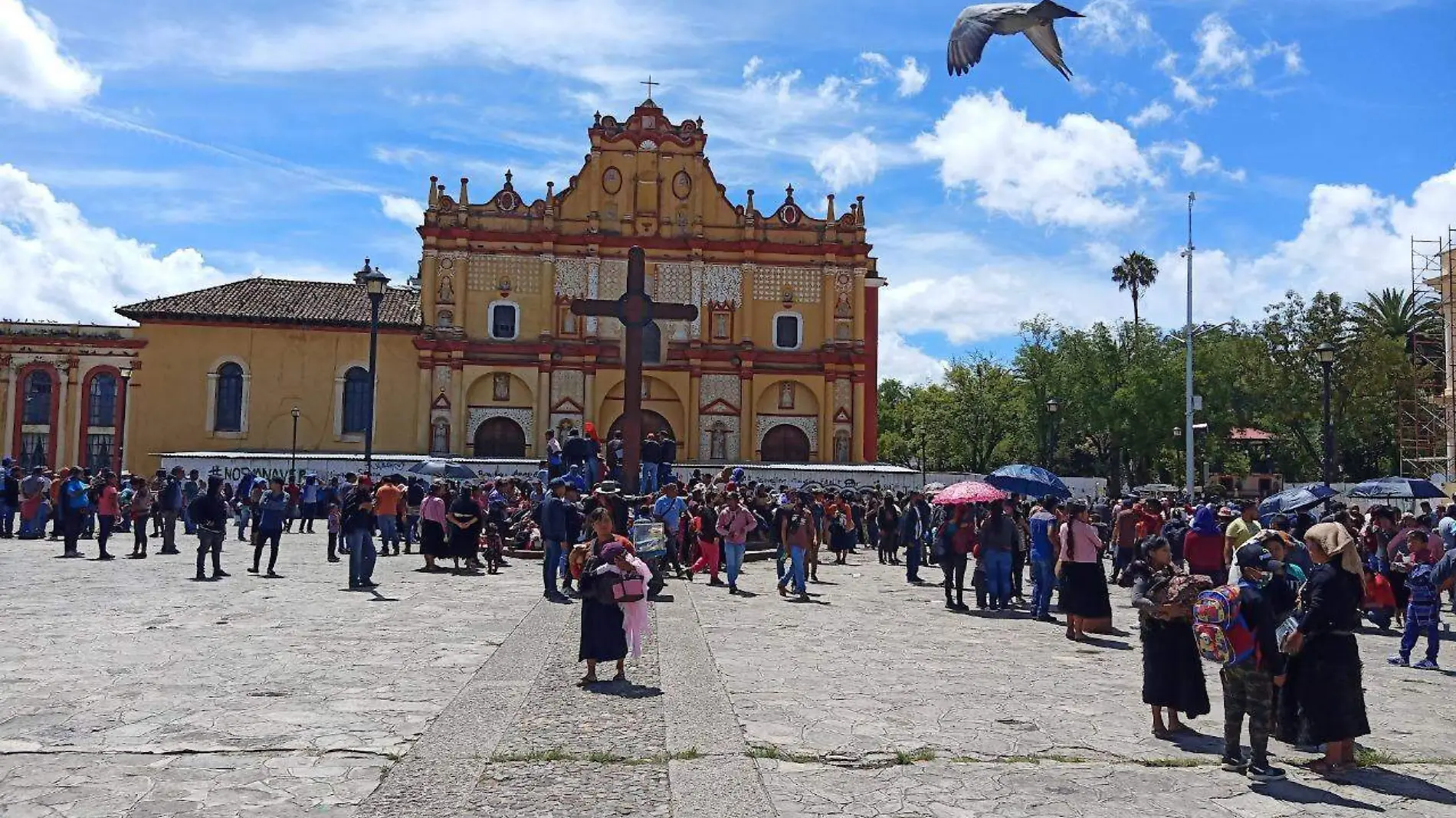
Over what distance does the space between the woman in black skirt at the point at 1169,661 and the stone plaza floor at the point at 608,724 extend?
278mm

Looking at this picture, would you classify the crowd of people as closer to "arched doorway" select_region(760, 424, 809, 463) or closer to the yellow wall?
the yellow wall

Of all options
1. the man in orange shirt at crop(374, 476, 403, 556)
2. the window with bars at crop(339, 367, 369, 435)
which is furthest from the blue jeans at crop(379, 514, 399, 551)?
the window with bars at crop(339, 367, 369, 435)

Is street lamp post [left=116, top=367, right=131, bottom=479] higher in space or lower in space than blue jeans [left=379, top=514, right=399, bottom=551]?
higher

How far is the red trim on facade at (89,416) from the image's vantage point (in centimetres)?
4544

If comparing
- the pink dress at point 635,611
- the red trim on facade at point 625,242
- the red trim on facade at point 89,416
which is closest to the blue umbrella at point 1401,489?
the pink dress at point 635,611

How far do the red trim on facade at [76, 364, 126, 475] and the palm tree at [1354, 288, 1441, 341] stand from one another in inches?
1952

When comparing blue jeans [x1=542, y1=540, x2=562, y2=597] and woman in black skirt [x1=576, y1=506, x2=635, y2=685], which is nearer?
woman in black skirt [x1=576, y1=506, x2=635, y2=685]

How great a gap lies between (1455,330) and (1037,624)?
3141 centimetres

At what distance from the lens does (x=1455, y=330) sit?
3788 centimetres

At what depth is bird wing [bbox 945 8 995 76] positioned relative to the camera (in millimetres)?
10086

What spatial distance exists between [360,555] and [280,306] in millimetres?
34722

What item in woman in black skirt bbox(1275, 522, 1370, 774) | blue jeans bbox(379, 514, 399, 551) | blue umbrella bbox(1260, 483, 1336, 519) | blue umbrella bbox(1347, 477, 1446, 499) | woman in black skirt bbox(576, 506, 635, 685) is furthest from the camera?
blue jeans bbox(379, 514, 399, 551)

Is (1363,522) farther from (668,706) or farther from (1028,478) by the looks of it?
(668,706)

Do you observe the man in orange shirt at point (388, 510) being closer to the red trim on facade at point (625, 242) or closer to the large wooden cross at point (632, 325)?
the large wooden cross at point (632, 325)
